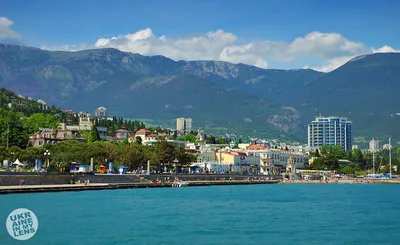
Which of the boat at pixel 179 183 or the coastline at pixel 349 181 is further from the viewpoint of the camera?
the coastline at pixel 349 181

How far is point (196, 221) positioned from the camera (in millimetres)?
48156

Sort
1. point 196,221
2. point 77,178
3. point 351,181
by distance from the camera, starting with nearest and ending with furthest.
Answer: point 196,221 → point 77,178 → point 351,181

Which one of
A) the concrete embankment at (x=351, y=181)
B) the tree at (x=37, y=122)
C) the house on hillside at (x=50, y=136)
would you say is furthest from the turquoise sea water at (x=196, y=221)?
the tree at (x=37, y=122)

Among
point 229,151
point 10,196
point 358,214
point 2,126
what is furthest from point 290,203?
point 229,151

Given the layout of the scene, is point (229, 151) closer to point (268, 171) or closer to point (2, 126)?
point (268, 171)

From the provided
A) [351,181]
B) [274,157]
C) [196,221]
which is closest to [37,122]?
[274,157]

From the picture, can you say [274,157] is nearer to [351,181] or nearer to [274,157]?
[274,157]

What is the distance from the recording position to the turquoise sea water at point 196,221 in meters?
38.9

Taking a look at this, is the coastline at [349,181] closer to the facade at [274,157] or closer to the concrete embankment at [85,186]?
the concrete embankment at [85,186]

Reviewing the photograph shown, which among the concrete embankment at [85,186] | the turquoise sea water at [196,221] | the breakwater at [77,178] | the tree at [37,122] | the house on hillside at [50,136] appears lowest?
the turquoise sea water at [196,221]

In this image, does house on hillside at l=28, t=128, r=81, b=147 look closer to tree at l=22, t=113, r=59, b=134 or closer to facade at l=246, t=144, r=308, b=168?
tree at l=22, t=113, r=59, b=134

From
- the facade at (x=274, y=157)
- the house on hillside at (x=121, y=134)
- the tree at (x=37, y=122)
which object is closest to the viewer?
the tree at (x=37, y=122)

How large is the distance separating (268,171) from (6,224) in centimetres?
13982

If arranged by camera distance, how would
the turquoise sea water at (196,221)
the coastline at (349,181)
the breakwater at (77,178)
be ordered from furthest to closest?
the coastline at (349,181) → the breakwater at (77,178) → the turquoise sea water at (196,221)
